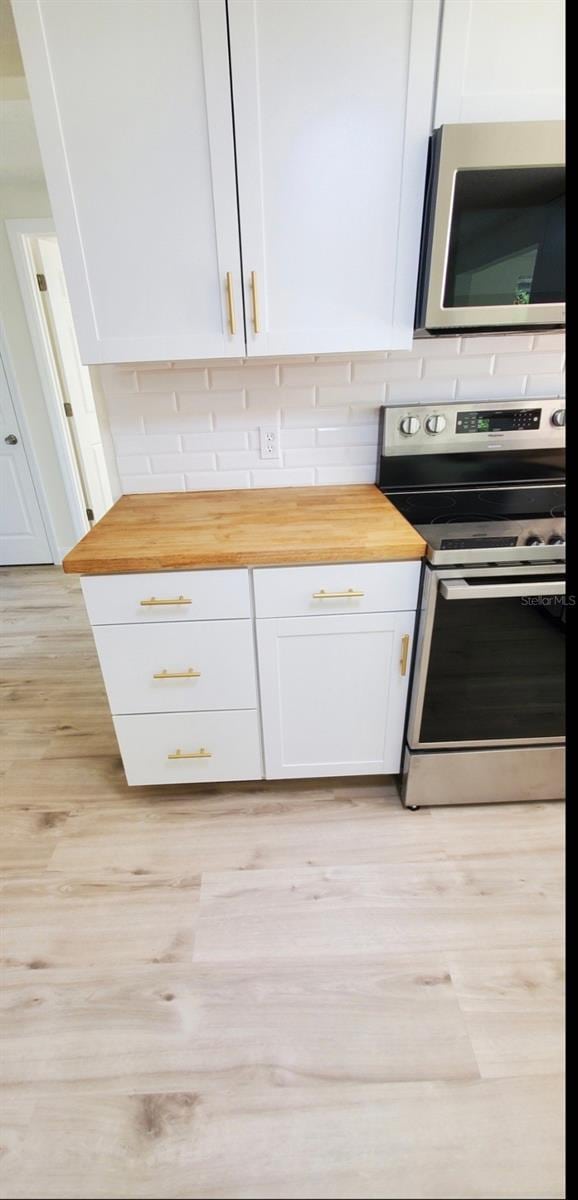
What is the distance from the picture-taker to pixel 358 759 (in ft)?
5.35

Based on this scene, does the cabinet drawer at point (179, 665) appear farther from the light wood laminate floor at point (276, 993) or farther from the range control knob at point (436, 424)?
the range control knob at point (436, 424)

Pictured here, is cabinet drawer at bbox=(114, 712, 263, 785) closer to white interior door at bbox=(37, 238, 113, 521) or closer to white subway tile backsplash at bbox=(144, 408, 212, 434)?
white subway tile backsplash at bbox=(144, 408, 212, 434)

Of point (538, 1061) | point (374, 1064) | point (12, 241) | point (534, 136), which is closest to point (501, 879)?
point (538, 1061)

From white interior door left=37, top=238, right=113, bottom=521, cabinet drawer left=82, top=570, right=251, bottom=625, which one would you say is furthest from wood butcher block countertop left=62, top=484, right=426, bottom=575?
white interior door left=37, top=238, right=113, bottom=521

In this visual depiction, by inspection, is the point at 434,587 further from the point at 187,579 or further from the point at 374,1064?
the point at 374,1064

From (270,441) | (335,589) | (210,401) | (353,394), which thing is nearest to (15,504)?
(210,401)

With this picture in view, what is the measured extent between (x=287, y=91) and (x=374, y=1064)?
7.14ft

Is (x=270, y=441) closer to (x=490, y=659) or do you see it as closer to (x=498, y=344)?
(x=498, y=344)

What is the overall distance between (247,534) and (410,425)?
70cm

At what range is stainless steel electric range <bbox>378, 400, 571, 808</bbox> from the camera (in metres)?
1.30

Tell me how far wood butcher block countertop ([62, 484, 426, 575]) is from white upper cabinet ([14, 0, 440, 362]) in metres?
0.45

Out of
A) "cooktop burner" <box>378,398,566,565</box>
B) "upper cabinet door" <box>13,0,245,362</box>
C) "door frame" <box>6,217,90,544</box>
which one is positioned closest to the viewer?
"upper cabinet door" <box>13,0,245,362</box>

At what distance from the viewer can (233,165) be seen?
4.03 ft

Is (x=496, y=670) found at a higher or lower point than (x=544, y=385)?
lower
